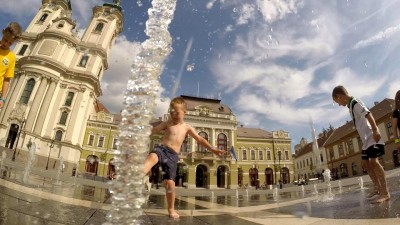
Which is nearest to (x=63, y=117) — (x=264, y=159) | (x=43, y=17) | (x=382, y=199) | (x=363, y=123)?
(x=43, y=17)

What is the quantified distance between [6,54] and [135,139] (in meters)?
3.34

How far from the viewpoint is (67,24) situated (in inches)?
1458

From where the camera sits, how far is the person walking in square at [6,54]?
3822 mm

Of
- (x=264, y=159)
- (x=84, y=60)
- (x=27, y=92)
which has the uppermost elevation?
(x=84, y=60)

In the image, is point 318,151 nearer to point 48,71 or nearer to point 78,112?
point 78,112

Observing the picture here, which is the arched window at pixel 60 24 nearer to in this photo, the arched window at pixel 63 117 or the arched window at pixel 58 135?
the arched window at pixel 63 117

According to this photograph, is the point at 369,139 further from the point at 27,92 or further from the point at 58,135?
the point at 27,92

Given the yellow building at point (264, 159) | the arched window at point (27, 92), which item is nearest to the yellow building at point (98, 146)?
the arched window at point (27, 92)

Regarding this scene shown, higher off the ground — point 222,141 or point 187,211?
point 222,141

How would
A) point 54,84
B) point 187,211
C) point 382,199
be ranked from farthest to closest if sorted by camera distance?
1. point 54,84
2. point 187,211
3. point 382,199

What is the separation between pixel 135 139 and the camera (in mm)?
2707

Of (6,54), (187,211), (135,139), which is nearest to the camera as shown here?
(135,139)

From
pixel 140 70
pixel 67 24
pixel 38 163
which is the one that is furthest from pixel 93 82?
pixel 140 70

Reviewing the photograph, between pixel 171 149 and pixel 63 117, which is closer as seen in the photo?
pixel 171 149
